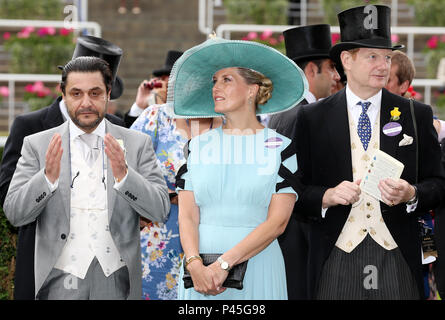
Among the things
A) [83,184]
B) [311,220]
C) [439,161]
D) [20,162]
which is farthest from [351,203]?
[20,162]

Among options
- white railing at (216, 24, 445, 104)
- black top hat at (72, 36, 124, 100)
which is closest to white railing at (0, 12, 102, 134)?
white railing at (216, 24, 445, 104)

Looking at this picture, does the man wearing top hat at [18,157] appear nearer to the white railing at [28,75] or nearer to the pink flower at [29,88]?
the white railing at [28,75]

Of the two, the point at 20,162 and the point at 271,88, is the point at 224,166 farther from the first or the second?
the point at 20,162

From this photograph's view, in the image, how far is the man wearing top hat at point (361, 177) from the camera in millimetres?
4508

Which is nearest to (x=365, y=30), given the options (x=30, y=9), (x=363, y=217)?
(x=363, y=217)

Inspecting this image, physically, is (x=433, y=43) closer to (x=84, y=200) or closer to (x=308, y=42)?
(x=308, y=42)

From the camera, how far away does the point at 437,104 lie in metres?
12.2

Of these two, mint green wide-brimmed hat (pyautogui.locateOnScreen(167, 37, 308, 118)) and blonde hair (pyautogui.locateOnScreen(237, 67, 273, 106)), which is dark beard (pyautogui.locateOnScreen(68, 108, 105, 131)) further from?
blonde hair (pyautogui.locateOnScreen(237, 67, 273, 106))

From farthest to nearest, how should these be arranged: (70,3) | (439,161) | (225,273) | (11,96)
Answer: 1. (70,3)
2. (11,96)
3. (439,161)
4. (225,273)

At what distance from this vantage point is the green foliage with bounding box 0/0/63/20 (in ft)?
44.9

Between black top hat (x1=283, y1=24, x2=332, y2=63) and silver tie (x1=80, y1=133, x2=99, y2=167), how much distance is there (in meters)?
2.50

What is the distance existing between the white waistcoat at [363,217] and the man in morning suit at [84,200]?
40.3 inches

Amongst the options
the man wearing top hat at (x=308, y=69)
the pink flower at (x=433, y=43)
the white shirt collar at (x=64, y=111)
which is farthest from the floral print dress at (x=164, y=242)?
the pink flower at (x=433, y=43)

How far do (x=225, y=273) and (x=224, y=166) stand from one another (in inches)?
23.3
